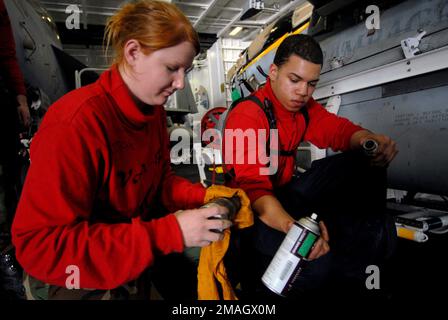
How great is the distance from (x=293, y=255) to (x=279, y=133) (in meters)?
0.76

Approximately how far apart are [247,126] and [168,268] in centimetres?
74

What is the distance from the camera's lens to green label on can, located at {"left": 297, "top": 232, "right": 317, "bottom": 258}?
841 mm

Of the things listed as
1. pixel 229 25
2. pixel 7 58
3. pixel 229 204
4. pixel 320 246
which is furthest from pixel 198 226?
pixel 229 25

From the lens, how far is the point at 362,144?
133cm

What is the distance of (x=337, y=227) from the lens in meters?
1.14

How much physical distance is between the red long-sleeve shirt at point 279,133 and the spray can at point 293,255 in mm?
356

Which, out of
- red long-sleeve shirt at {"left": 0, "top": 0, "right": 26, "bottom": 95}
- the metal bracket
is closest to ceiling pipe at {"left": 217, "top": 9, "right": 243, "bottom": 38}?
the metal bracket

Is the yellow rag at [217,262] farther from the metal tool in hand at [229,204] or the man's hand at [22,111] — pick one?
the man's hand at [22,111]

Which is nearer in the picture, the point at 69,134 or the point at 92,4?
the point at 69,134

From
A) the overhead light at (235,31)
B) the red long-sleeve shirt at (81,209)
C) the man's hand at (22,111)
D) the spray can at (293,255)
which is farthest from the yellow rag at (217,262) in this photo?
A: the overhead light at (235,31)

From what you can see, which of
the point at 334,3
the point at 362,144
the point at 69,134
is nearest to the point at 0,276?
the point at 69,134

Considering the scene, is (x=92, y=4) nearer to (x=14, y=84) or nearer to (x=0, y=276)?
(x=14, y=84)

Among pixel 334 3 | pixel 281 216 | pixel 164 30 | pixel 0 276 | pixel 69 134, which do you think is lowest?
pixel 0 276

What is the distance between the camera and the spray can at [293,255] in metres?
0.84
